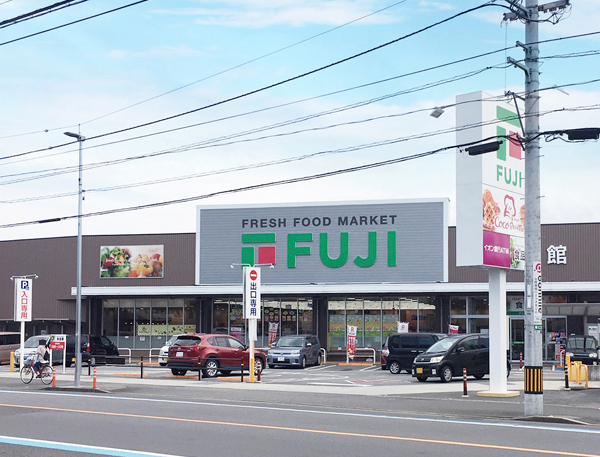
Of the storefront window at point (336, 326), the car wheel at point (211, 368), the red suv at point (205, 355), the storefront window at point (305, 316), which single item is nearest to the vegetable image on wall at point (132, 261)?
the storefront window at point (305, 316)

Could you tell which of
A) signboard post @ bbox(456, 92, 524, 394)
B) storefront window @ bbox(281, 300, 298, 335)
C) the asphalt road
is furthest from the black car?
signboard post @ bbox(456, 92, 524, 394)

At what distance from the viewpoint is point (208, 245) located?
48406 mm

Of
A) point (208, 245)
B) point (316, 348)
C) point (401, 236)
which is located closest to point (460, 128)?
point (316, 348)

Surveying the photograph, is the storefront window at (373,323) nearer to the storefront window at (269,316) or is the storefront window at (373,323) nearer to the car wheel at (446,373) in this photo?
the storefront window at (269,316)

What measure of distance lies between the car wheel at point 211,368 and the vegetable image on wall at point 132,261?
1848cm

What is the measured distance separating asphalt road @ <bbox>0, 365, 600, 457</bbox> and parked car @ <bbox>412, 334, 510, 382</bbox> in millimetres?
871

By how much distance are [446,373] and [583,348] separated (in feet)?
43.8

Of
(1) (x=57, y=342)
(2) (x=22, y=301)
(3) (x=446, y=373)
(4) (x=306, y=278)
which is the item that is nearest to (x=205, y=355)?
(1) (x=57, y=342)

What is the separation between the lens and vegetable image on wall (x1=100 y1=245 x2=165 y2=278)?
49531 mm

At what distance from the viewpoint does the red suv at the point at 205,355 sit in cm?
3117

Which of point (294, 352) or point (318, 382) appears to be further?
point (294, 352)

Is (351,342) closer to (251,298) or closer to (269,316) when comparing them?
(269,316)

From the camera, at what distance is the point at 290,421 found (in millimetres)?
16266

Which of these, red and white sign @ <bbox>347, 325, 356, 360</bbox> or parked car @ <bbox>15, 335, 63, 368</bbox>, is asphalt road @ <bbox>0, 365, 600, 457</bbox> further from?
red and white sign @ <bbox>347, 325, 356, 360</bbox>
